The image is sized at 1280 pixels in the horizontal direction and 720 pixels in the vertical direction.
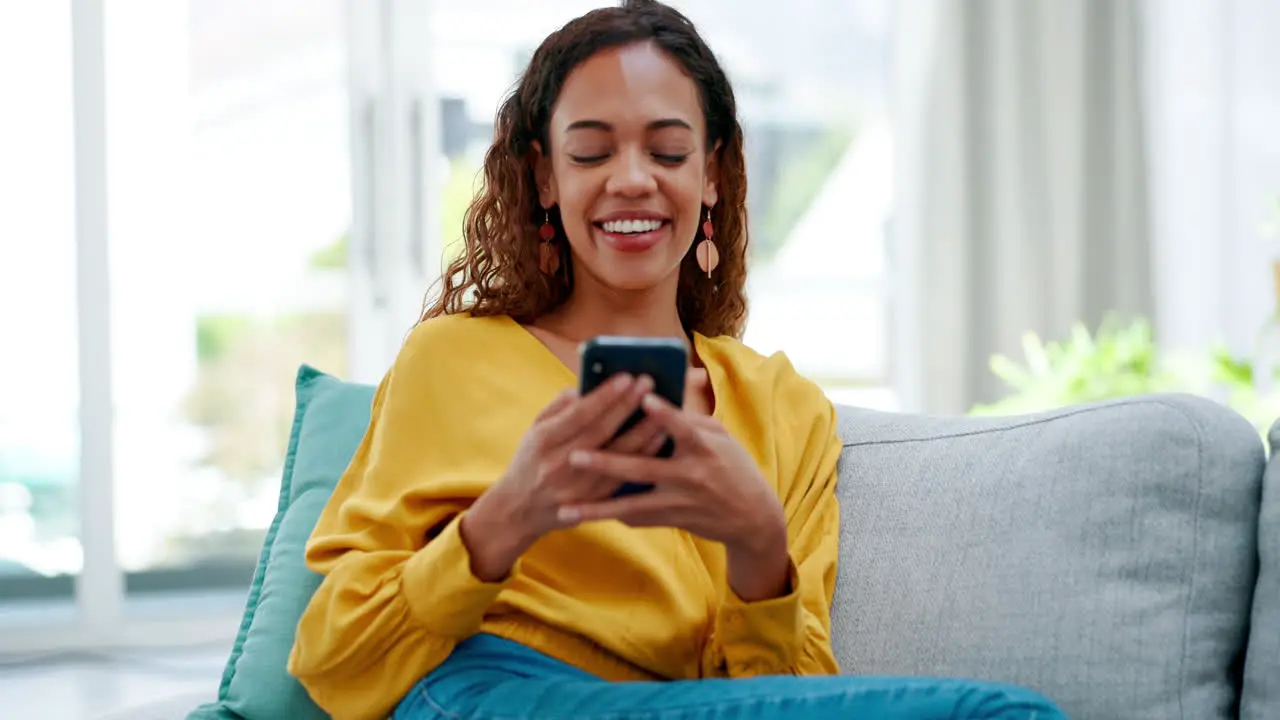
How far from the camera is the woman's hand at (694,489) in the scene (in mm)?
996

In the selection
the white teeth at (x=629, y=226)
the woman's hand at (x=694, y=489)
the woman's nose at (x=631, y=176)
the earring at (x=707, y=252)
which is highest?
the woman's nose at (x=631, y=176)

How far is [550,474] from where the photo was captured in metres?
1.02

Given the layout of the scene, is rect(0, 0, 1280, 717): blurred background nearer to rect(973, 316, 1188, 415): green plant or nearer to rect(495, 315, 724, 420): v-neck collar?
rect(973, 316, 1188, 415): green plant

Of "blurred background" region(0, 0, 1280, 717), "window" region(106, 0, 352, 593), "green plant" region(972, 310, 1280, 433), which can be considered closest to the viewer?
"green plant" region(972, 310, 1280, 433)

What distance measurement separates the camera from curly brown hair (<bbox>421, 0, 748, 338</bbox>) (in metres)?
1.40

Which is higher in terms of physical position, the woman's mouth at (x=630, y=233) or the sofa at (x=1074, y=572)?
the woman's mouth at (x=630, y=233)

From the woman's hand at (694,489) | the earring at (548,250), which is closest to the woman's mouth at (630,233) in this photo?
the earring at (548,250)

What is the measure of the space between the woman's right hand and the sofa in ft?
1.42

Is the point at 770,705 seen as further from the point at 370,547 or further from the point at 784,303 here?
the point at 784,303

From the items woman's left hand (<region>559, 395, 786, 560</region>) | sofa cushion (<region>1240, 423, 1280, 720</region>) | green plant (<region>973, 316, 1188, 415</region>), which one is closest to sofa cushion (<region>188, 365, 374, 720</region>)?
woman's left hand (<region>559, 395, 786, 560</region>)

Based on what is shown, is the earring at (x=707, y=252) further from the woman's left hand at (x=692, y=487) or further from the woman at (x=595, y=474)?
the woman's left hand at (x=692, y=487)

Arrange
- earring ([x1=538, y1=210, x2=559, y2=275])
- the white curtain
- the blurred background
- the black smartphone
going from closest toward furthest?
the black smartphone
earring ([x1=538, y1=210, x2=559, y2=275])
the blurred background
the white curtain

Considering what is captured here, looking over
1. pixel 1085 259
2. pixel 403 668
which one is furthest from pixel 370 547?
pixel 1085 259

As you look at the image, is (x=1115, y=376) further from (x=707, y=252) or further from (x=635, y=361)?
(x=635, y=361)
